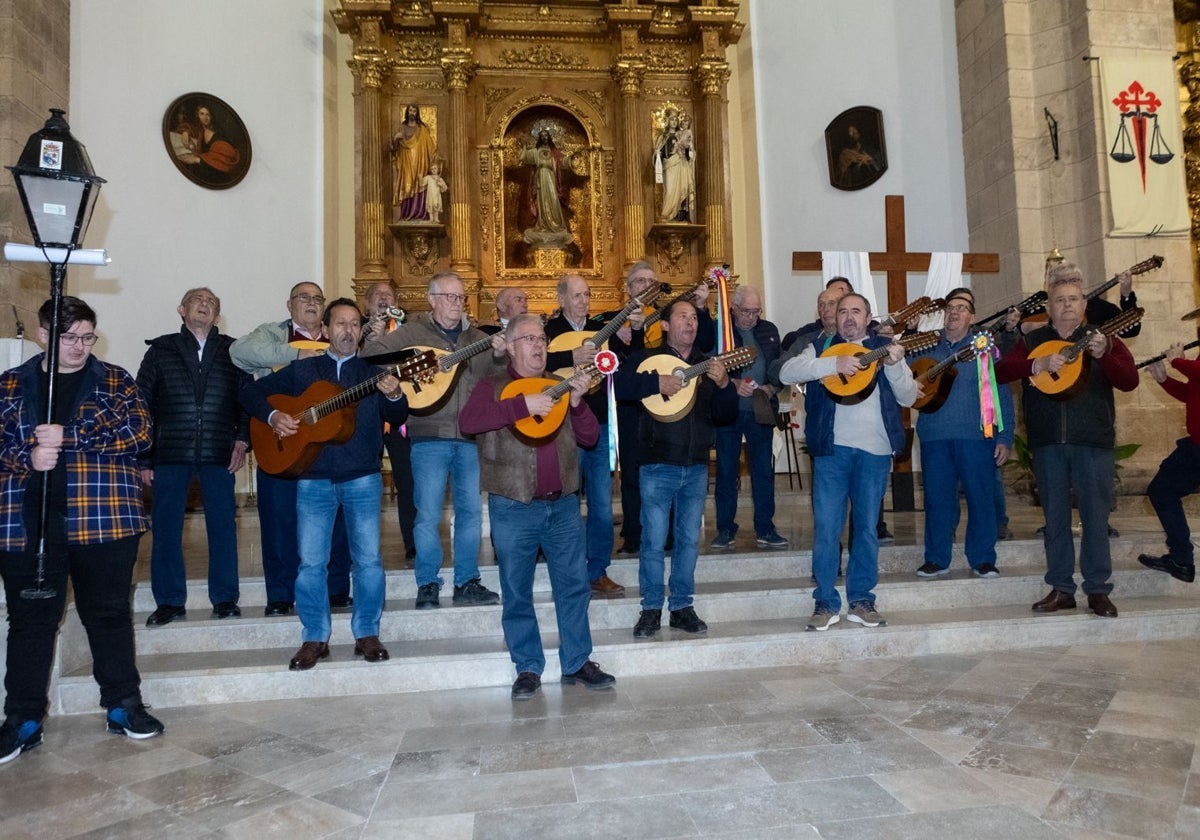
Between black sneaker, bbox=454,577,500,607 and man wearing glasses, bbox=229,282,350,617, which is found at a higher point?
man wearing glasses, bbox=229,282,350,617

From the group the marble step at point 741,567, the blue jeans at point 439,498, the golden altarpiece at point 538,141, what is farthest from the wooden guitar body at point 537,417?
the golden altarpiece at point 538,141

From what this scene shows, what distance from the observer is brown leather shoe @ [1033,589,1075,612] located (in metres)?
4.75

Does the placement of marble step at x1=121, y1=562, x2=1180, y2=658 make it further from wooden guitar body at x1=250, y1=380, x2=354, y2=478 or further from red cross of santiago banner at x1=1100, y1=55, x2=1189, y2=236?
red cross of santiago banner at x1=1100, y1=55, x2=1189, y2=236

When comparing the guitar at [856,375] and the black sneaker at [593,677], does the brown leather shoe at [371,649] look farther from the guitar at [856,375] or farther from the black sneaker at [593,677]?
the guitar at [856,375]

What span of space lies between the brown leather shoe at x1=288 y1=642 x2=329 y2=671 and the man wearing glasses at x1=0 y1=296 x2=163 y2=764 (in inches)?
24.6

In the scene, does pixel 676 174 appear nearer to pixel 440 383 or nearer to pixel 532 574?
pixel 440 383

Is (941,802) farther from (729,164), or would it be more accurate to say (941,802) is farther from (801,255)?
(729,164)

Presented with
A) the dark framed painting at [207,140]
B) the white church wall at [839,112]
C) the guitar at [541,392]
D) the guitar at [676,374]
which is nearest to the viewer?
the guitar at [541,392]

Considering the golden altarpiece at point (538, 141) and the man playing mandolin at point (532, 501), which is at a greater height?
the golden altarpiece at point (538, 141)

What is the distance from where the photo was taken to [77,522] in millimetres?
3441

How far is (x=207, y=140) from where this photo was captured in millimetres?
9719

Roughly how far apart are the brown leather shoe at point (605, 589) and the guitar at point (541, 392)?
1.29 m

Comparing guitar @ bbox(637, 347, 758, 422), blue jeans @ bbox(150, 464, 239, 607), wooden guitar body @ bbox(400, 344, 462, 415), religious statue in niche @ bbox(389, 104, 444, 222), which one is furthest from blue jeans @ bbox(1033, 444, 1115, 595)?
religious statue in niche @ bbox(389, 104, 444, 222)

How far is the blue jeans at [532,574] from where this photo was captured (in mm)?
3916
